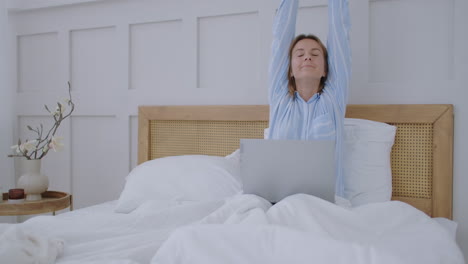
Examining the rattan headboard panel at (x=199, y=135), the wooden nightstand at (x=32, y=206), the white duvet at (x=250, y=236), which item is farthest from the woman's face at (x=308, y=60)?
the wooden nightstand at (x=32, y=206)

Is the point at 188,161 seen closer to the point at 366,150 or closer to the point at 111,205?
the point at 111,205

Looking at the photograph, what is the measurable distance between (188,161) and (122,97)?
78 centimetres

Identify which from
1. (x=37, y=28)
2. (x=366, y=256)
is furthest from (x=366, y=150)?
(x=37, y=28)

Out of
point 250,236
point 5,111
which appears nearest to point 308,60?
point 250,236

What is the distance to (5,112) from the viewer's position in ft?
8.57

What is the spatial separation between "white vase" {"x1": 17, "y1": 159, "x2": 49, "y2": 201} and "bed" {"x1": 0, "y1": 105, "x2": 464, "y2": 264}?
1.42 ft

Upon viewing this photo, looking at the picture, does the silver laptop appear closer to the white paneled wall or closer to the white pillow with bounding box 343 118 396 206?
the white pillow with bounding box 343 118 396 206

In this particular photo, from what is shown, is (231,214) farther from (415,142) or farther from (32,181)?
(32,181)

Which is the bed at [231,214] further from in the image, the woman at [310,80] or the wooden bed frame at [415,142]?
the woman at [310,80]

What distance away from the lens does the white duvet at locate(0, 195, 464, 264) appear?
0.87 metres

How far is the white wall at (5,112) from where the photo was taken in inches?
102

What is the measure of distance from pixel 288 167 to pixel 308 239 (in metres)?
0.50

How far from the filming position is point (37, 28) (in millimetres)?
2664

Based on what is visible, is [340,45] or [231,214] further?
[340,45]
